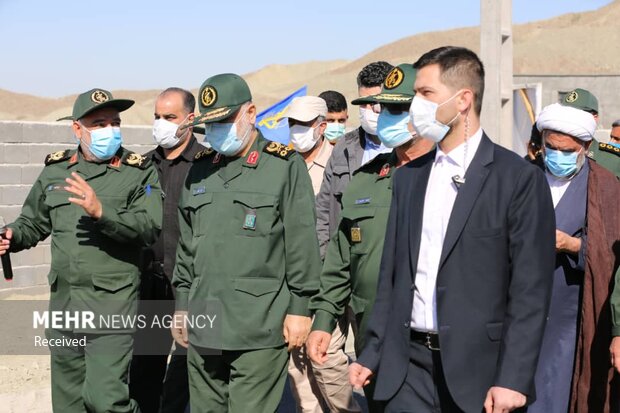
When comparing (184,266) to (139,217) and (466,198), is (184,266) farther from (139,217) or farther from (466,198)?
(466,198)

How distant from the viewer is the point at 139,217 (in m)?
5.82

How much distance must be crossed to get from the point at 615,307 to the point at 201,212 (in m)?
1.97

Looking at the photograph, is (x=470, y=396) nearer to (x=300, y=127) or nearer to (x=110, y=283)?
(x=110, y=283)

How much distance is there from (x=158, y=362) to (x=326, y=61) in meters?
104

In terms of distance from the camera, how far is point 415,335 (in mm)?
3797

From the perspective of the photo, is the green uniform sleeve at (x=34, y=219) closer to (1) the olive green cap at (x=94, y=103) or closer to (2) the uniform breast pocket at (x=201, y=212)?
(1) the olive green cap at (x=94, y=103)

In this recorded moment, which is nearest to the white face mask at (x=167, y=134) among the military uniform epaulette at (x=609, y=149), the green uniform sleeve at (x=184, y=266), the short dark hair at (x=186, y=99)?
the short dark hair at (x=186, y=99)

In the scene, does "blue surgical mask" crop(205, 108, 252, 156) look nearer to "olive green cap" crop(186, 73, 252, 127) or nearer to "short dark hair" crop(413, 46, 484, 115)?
"olive green cap" crop(186, 73, 252, 127)

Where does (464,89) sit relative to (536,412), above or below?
above

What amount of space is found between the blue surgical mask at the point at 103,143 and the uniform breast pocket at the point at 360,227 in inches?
65.8

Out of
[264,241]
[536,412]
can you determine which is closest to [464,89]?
[264,241]

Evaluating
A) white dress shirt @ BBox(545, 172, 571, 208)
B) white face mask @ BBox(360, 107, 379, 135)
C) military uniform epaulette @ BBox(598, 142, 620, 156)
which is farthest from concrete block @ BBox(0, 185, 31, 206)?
white dress shirt @ BBox(545, 172, 571, 208)

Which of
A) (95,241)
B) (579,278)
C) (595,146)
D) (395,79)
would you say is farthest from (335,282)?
(595,146)

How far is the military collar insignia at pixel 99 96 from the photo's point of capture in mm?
5973
